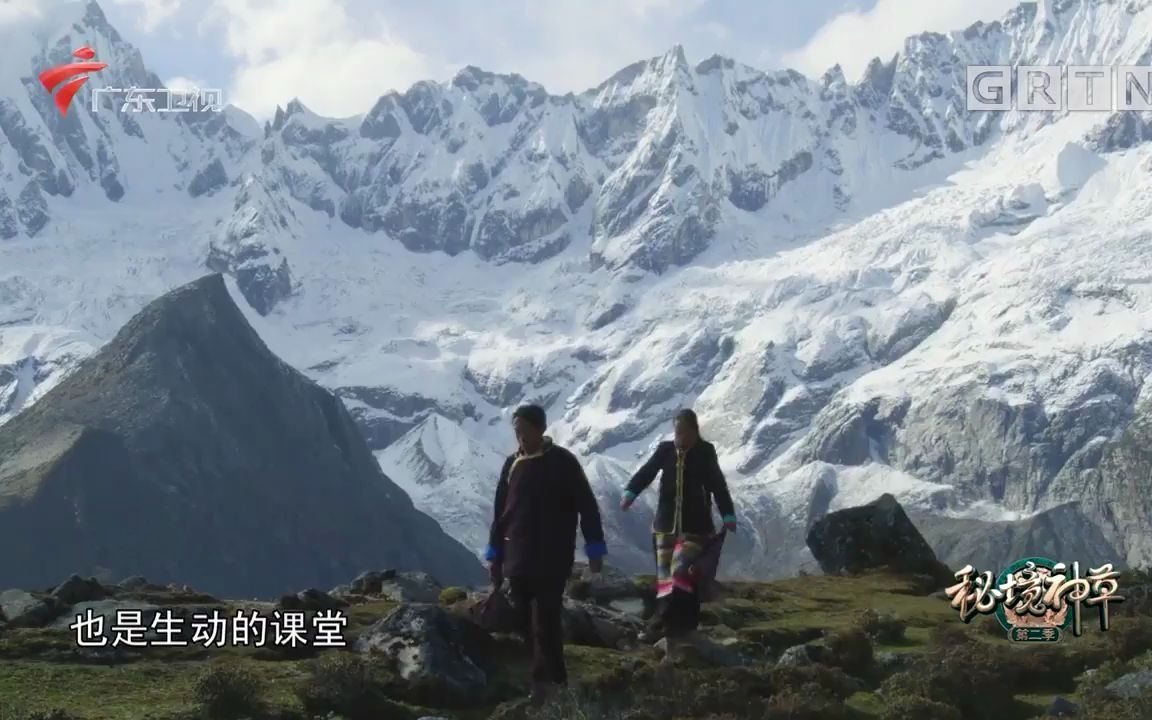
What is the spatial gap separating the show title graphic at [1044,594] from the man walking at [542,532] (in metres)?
7.07

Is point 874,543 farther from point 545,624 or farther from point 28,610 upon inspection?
point 545,624

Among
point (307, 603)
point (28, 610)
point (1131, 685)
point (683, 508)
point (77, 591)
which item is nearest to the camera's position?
point (1131, 685)

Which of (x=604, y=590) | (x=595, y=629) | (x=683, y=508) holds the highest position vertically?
(x=683, y=508)

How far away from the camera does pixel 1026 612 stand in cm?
2628

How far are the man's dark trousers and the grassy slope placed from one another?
55.2 inches

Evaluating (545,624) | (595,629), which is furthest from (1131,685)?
(595,629)

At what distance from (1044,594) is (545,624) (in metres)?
8.39

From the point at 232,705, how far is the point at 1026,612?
12.8m

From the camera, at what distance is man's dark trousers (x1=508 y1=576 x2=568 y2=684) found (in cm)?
2248

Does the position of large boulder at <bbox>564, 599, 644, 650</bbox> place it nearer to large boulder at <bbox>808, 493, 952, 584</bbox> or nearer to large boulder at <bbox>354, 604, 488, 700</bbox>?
large boulder at <bbox>354, 604, 488, 700</bbox>

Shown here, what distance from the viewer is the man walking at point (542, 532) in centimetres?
2250

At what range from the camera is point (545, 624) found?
22.5 meters

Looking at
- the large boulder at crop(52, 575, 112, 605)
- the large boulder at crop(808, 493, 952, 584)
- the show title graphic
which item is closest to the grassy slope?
the show title graphic

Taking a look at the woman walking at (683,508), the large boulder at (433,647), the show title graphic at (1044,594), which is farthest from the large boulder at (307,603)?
the show title graphic at (1044,594)
